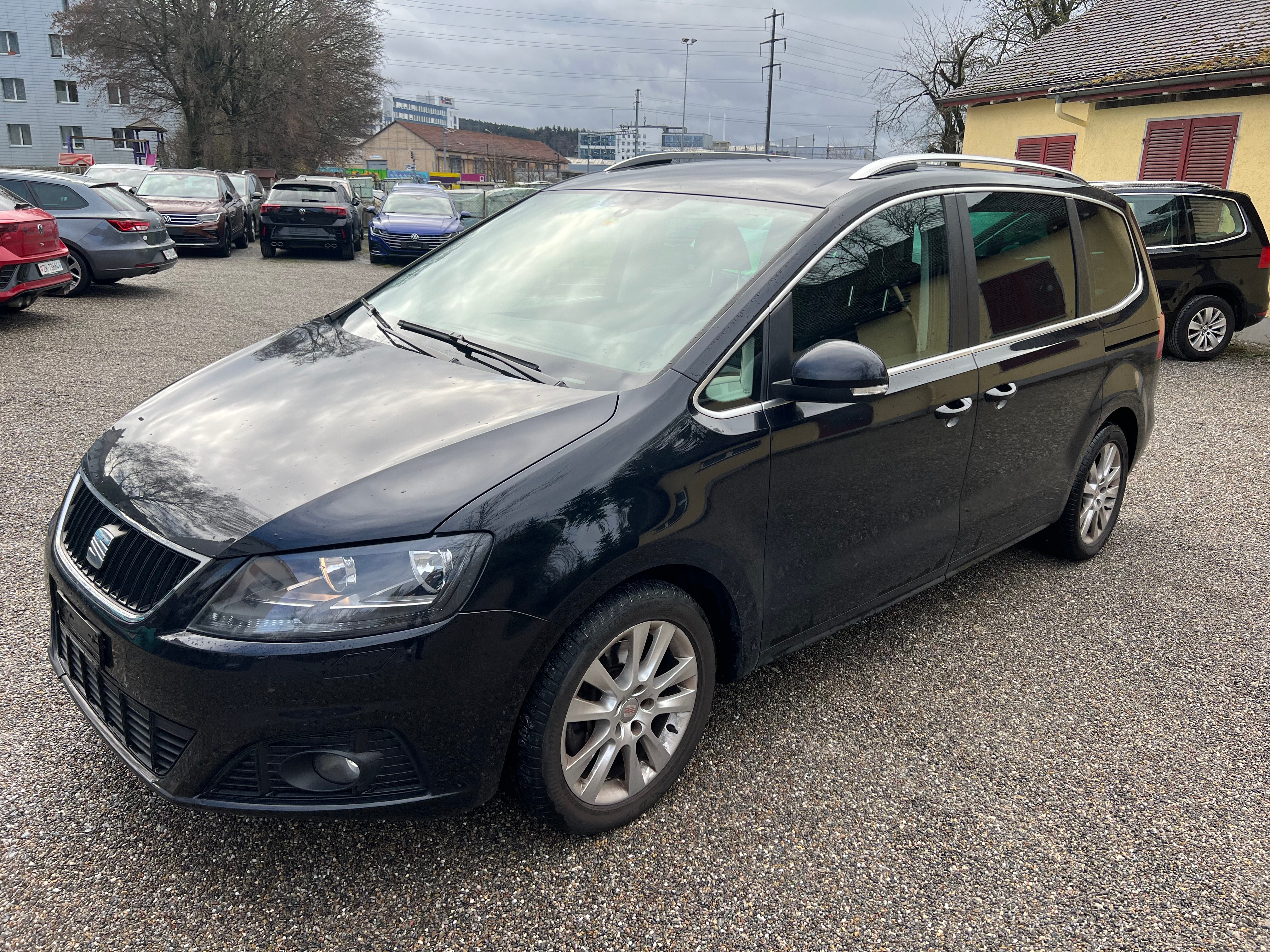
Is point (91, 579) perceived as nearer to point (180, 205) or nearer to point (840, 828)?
point (840, 828)

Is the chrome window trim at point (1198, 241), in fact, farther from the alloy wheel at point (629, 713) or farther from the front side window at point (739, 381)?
the alloy wheel at point (629, 713)

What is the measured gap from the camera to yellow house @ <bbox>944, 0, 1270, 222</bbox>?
14422 mm

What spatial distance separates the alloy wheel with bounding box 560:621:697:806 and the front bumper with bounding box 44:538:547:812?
228 mm

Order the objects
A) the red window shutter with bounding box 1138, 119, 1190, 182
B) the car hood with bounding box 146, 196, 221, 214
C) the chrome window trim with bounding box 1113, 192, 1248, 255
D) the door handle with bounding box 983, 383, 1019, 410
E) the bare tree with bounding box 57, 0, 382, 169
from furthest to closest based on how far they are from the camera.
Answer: the bare tree with bounding box 57, 0, 382, 169 → the car hood with bounding box 146, 196, 221, 214 → the red window shutter with bounding box 1138, 119, 1190, 182 → the chrome window trim with bounding box 1113, 192, 1248, 255 → the door handle with bounding box 983, 383, 1019, 410

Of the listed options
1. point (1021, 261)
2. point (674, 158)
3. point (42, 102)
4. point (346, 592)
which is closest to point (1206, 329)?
point (1021, 261)

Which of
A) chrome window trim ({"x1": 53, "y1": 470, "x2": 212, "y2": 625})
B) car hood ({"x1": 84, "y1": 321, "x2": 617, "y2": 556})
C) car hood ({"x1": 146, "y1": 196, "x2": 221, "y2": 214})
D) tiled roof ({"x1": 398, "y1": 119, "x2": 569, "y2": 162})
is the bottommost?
chrome window trim ({"x1": 53, "y1": 470, "x2": 212, "y2": 625})

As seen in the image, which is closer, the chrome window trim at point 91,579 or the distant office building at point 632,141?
the chrome window trim at point 91,579

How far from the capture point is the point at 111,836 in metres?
2.47

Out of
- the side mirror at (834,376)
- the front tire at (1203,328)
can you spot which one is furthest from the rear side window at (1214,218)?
the side mirror at (834,376)

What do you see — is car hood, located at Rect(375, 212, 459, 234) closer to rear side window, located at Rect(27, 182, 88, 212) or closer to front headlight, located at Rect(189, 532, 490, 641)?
rear side window, located at Rect(27, 182, 88, 212)

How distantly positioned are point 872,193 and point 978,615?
198 cm

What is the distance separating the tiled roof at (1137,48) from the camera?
594 inches

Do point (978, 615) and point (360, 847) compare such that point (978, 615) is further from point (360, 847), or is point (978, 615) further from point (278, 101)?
point (278, 101)

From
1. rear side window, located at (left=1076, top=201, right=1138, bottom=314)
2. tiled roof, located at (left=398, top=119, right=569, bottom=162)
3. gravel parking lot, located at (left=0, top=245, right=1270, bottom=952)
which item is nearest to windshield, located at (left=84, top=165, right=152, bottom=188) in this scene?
gravel parking lot, located at (left=0, top=245, right=1270, bottom=952)
